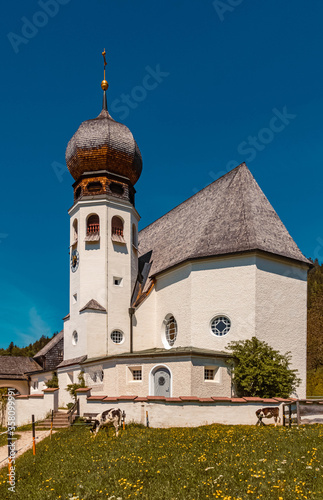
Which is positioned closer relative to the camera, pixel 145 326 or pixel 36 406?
pixel 36 406

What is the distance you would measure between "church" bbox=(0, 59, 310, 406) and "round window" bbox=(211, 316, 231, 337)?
56mm

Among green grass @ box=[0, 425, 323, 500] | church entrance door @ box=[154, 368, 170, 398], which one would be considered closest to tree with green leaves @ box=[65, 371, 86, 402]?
church entrance door @ box=[154, 368, 170, 398]

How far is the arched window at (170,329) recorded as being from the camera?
1025 inches

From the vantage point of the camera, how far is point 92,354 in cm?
2584

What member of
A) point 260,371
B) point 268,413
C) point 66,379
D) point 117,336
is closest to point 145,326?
point 117,336

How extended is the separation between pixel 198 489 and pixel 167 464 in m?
1.88

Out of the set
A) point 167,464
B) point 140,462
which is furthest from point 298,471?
point 140,462

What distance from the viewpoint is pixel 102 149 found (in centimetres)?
2861

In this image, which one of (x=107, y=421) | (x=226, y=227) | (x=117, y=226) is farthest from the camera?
→ (x=117, y=226)

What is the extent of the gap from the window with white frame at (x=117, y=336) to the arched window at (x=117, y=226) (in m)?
6.02

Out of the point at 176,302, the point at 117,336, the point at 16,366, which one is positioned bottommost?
the point at 16,366

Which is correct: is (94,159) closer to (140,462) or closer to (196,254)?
(196,254)

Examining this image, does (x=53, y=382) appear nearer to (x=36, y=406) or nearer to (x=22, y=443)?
(x=36, y=406)

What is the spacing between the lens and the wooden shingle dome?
28672mm
